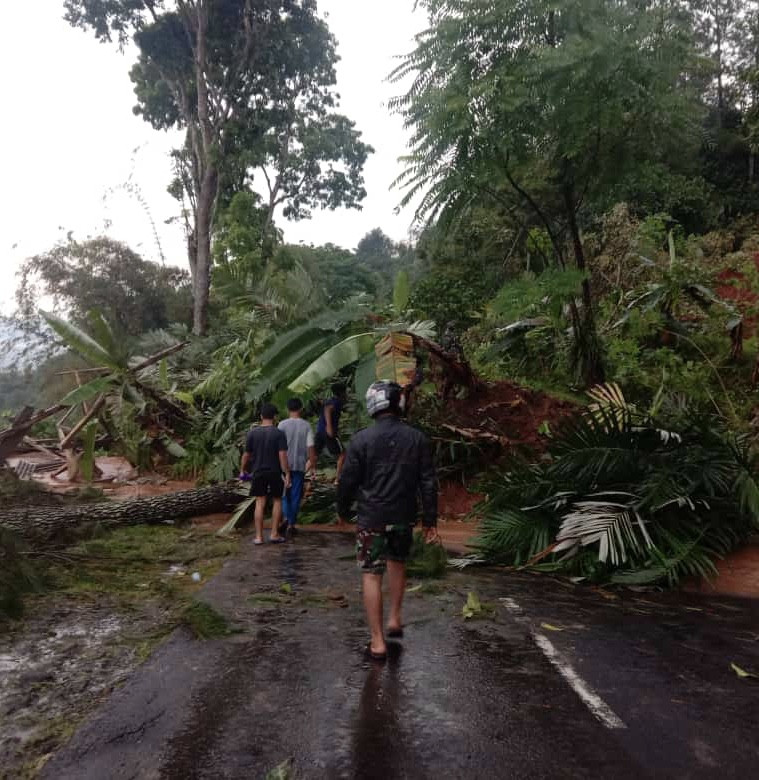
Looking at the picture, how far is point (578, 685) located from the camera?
409cm

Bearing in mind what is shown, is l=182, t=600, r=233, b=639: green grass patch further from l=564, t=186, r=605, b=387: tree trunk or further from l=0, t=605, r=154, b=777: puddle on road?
l=564, t=186, r=605, b=387: tree trunk

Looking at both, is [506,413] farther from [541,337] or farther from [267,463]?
[267,463]

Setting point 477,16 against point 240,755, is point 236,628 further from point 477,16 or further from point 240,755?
point 477,16

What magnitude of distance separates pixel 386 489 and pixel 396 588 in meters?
0.75

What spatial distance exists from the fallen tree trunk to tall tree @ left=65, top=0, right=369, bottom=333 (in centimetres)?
1527

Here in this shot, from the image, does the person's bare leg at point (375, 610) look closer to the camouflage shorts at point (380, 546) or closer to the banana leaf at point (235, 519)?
the camouflage shorts at point (380, 546)

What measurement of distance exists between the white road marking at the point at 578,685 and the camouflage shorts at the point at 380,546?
1.19 metres

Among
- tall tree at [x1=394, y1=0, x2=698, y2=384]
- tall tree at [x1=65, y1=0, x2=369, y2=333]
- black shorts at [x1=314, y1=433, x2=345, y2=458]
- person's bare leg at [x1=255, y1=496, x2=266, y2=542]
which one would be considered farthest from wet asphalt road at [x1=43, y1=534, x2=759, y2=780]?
tall tree at [x1=65, y1=0, x2=369, y2=333]

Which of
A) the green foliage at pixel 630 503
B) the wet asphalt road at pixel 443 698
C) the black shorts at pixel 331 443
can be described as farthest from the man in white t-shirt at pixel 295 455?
the wet asphalt road at pixel 443 698

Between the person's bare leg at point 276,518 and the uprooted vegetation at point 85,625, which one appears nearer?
the uprooted vegetation at point 85,625

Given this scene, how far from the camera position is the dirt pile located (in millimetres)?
10992

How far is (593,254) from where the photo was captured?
17969 millimetres

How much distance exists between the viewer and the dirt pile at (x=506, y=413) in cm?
1099

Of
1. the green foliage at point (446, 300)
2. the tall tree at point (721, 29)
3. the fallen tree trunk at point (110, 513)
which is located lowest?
the fallen tree trunk at point (110, 513)
